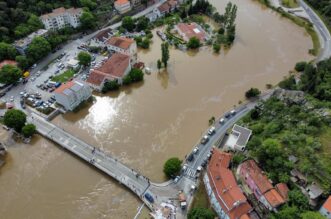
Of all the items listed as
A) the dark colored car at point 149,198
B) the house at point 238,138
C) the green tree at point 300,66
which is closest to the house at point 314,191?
the house at point 238,138

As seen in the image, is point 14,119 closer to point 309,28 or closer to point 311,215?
point 311,215

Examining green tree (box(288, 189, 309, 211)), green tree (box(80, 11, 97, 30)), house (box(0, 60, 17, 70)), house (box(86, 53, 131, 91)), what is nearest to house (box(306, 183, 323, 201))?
green tree (box(288, 189, 309, 211))

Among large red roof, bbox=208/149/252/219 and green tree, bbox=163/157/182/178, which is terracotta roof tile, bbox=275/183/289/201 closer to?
large red roof, bbox=208/149/252/219

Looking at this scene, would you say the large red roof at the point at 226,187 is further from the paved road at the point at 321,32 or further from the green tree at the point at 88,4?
the green tree at the point at 88,4

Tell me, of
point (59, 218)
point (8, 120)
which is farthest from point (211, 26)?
point (59, 218)

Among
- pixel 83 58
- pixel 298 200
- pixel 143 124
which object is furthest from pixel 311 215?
pixel 83 58

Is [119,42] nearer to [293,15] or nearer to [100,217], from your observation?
[100,217]
